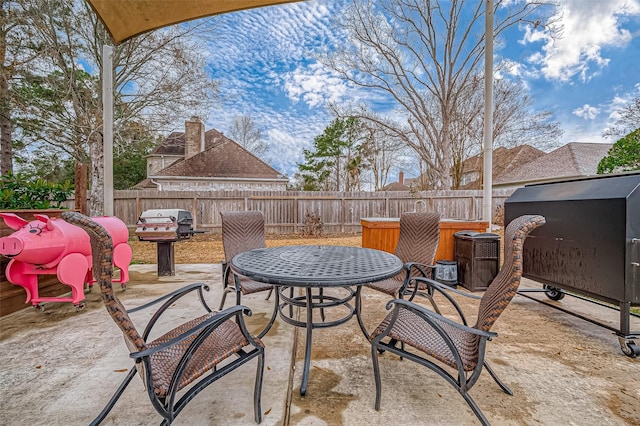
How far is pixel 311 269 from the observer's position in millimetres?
1864

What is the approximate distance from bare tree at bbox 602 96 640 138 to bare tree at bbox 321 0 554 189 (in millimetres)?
4664

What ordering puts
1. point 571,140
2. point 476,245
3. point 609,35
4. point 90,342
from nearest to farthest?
point 90,342 < point 476,245 < point 609,35 < point 571,140

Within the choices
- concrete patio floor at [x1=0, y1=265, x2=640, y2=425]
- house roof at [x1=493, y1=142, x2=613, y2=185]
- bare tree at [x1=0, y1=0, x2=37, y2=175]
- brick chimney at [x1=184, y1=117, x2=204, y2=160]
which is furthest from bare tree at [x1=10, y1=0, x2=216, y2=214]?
house roof at [x1=493, y1=142, x2=613, y2=185]

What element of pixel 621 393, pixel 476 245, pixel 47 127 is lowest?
pixel 621 393

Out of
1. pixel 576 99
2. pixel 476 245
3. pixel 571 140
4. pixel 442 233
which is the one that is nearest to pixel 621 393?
pixel 476 245

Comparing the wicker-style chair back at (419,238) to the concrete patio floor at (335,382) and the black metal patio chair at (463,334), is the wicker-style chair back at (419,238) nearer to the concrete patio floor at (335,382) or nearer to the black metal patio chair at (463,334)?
the concrete patio floor at (335,382)

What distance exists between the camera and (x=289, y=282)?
1598 millimetres

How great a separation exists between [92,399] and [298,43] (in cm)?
1138

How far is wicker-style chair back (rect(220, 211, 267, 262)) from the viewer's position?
3231 millimetres

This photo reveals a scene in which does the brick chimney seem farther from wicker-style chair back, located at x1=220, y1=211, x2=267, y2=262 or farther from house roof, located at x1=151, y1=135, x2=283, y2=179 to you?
wicker-style chair back, located at x1=220, y1=211, x2=267, y2=262

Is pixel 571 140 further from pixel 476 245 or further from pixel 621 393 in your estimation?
pixel 621 393

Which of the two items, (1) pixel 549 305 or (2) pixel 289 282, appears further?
(1) pixel 549 305

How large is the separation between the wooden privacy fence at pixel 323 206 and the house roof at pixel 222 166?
378 cm

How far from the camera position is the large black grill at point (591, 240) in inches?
85.4
